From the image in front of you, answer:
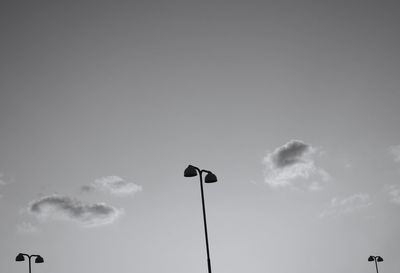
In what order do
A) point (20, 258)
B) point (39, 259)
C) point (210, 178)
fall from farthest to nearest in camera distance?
point (39, 259) → point (20, 258) → point (210, 178)

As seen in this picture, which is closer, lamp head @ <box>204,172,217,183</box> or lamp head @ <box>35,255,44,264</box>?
lamp head @ <box>204,172,217,183</box>

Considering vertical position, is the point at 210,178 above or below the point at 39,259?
above

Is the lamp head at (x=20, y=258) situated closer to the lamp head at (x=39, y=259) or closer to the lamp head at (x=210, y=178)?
the lamp head at (x=39, y=259)

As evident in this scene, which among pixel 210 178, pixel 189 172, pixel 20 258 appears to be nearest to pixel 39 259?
pixel 20 258

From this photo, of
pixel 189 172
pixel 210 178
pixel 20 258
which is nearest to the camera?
pixel 189 172

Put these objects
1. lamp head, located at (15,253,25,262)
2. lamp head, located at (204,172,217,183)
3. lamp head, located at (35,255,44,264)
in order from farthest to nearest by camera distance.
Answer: lamp head, located at (35,255,44,264), lamp head, located at (15,253,25,262), lamp head, located at (204,172,217,183)

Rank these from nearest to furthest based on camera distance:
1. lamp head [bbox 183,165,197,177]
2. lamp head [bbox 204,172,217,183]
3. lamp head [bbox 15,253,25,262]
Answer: lamp head [bbox 183,165,197,177] < lamp head [bbox 204,172,217,183] < lamp head [bbox 15,253,25,262]

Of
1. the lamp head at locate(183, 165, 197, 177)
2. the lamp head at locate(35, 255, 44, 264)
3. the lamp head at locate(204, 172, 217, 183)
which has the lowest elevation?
the lamp head at locate(35, 255, 44, 264)

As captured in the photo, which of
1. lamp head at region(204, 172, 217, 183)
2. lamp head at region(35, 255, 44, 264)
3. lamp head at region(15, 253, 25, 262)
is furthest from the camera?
lamp head at region(35, 255, 44, 264)

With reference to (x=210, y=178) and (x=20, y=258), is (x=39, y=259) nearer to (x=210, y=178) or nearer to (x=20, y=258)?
(x=20, y=258)

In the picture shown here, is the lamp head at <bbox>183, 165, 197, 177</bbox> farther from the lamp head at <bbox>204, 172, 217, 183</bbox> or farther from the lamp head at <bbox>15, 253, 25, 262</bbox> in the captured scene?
the lamp head at <bbox>15, 253, 25, 262</bbox>

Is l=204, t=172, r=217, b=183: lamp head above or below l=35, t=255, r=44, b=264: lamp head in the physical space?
above

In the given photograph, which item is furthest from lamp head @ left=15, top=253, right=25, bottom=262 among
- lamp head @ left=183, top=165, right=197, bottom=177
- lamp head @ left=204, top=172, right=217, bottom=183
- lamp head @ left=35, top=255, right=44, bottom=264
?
lamp head @ left=204, top=172, right=217, bottom=183

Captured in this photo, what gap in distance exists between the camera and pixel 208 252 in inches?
820
